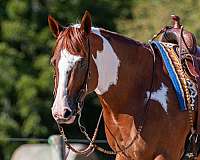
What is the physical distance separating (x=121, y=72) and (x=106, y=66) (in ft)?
0.59

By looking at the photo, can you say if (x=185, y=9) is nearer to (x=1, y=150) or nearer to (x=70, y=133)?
(x=70, y=133)

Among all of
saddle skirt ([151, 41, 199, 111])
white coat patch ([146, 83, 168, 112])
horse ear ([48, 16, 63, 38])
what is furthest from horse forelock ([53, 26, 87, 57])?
saddle skirt ([151, 41, 199, 111])

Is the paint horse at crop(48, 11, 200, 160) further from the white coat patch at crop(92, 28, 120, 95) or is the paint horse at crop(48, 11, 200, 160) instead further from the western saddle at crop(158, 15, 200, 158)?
the western saddle at crop(158, 15, 200, 158)

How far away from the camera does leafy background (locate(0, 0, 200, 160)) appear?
1964 centimetres

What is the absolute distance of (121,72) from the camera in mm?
5980

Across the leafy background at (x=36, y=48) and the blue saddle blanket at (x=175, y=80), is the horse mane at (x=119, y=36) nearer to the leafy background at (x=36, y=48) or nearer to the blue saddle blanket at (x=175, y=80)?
the blue saddle blanket at (x=175, y=80)

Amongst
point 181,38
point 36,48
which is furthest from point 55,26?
point 36,48

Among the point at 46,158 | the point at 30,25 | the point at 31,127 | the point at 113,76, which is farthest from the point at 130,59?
the point at 30,25

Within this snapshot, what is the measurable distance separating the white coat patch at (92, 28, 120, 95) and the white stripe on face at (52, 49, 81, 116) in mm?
273

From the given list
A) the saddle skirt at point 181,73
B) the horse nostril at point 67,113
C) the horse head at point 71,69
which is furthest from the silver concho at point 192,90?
the horse nostril at point 67,113

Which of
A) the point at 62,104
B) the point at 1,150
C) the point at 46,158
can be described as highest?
the point at 62,104

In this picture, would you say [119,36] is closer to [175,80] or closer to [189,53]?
[175,80]

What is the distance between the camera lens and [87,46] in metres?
5.67

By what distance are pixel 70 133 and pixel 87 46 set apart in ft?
46.5
